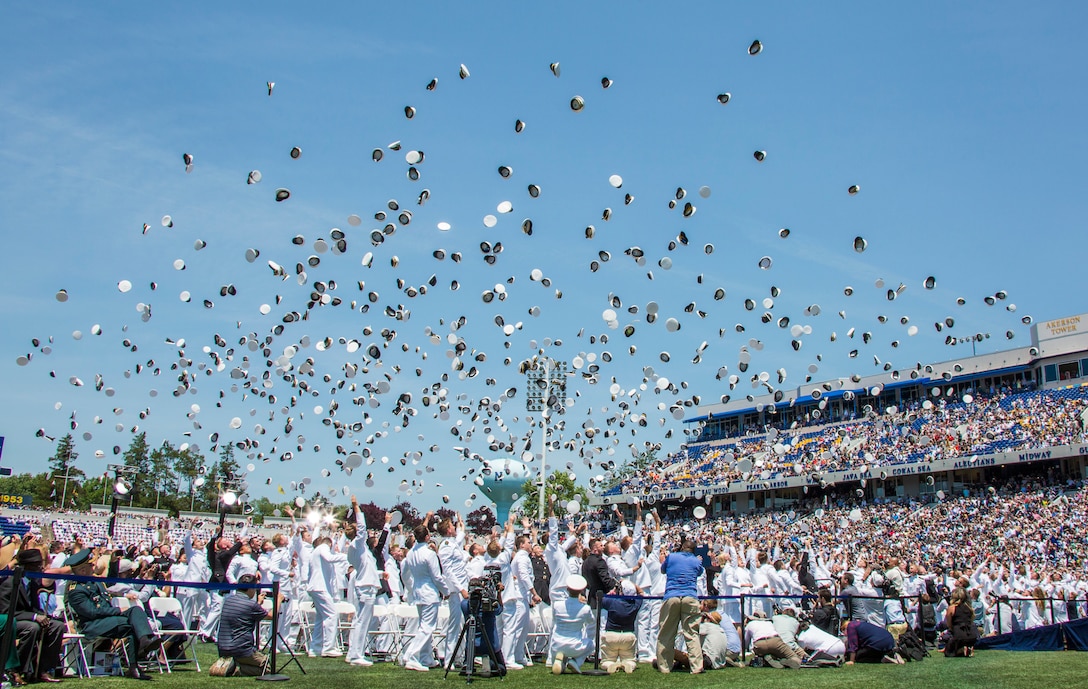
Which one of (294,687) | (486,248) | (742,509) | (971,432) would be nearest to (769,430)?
(742,509)

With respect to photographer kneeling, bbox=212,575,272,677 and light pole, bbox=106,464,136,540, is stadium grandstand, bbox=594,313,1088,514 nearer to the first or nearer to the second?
light pole, bbox=106,464,136,540

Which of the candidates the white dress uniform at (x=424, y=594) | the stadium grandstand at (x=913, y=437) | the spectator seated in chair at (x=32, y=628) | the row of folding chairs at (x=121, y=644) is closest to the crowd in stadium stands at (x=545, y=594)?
the white dress uniform at (x=424, y=594)

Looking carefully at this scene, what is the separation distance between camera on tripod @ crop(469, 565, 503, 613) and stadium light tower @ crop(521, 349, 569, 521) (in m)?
30.5

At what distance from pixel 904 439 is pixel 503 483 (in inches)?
958

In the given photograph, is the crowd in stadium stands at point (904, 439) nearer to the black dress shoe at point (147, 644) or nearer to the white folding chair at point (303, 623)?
the white folding chair at point (303, 623)

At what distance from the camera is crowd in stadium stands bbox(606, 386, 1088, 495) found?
1681 inches

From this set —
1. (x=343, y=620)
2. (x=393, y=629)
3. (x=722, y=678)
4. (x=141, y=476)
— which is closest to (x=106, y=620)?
(x=393, y=629)

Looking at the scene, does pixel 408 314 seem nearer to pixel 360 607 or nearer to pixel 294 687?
pixel 360 607

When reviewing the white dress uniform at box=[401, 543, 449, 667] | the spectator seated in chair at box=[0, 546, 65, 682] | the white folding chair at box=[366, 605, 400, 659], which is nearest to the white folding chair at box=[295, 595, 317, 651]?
the white folding chair at box=[366, 605, 400, 659]

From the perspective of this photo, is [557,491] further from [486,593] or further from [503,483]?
[486,593]

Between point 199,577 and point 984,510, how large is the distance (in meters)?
34.0

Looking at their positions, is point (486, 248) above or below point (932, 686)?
above

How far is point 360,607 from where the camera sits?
12711 millimetres

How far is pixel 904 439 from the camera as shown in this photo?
161 ft
